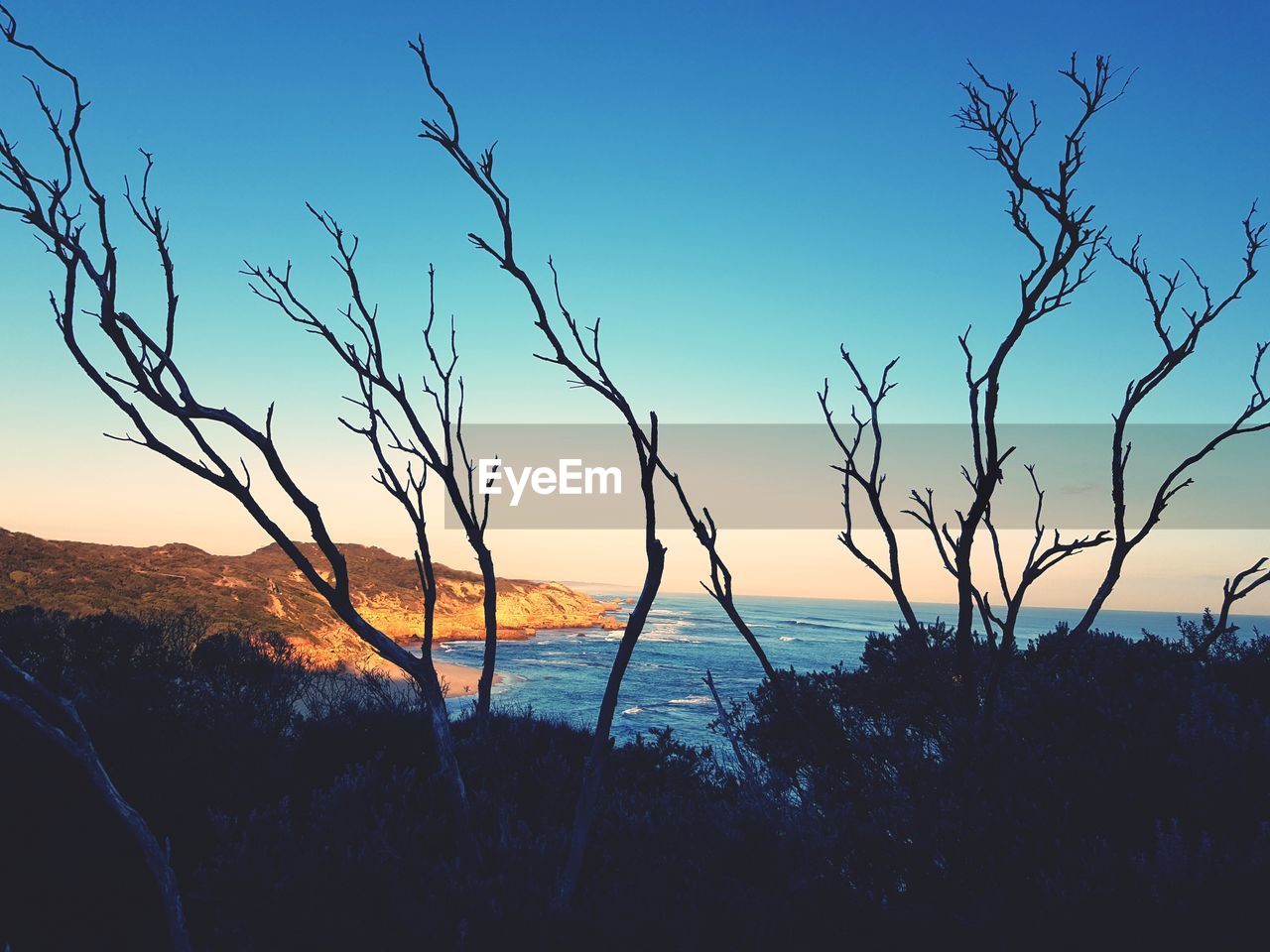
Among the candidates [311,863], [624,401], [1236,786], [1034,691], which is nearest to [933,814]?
[1236,786]

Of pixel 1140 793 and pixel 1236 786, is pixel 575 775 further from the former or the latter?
pixel 1236 786

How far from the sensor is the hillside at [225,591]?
29.1 metres

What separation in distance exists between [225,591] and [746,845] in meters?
40.4

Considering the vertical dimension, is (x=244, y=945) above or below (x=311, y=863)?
below

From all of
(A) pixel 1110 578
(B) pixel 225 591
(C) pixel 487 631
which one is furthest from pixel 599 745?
(B) pixel 225 591

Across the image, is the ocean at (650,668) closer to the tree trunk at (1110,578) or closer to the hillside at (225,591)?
the hillside at (225,591)

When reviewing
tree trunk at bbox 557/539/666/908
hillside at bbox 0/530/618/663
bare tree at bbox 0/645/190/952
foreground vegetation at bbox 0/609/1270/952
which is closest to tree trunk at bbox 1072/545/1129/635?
foreground vegetation at bbox 0/609/1270/952

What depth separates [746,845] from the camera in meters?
4.09

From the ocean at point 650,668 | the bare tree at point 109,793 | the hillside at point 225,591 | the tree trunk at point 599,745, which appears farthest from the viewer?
the hillside at point 225,591

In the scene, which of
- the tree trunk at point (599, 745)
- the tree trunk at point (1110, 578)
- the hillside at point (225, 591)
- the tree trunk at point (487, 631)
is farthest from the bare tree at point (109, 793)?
the hillside at point (225, 591)

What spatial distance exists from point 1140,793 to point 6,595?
121 ft

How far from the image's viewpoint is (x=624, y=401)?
134 inches

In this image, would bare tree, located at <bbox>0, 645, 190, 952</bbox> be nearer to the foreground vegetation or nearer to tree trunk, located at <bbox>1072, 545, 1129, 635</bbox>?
the foreground vegetation

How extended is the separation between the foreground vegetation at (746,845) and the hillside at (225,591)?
18313 millimetres
